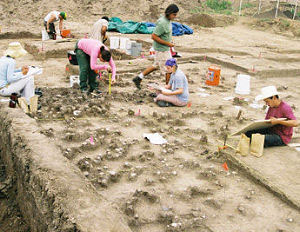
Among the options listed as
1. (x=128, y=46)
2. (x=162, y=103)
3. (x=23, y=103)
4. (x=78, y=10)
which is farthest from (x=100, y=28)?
(x=78, y=10)

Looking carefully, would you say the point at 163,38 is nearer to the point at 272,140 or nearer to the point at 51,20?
the point at 272,140

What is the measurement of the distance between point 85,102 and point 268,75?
5.34 meters

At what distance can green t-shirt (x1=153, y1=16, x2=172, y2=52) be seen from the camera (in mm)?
6426

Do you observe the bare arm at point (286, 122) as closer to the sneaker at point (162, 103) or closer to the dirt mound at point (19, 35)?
the sneaker at point (162, 103)

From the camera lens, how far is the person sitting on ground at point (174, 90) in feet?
19.2

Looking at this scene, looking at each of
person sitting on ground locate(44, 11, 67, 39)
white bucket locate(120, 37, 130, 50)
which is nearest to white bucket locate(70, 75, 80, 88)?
white bucket locate(120, 37, 130, 50)

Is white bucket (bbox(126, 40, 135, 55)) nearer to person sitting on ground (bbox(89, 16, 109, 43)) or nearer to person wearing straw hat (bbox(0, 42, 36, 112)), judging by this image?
person sitting on ground (bbox(89, 16, 109, 43))

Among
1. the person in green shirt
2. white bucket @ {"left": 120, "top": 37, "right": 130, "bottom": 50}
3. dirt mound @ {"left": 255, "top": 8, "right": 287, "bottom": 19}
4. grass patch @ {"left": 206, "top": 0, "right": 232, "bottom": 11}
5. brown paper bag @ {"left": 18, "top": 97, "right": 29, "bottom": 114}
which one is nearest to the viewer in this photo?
brown paper bag @ {"left": 18, "top": 97, "right": 29, "bottom": 114}

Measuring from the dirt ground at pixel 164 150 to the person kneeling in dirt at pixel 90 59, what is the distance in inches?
13.7

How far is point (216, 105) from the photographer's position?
6.37 metres

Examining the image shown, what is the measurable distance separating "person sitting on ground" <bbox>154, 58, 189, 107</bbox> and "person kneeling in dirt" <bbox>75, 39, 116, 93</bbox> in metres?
0.96

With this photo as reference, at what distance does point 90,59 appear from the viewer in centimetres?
614

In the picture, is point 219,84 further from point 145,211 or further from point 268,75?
point 145,211

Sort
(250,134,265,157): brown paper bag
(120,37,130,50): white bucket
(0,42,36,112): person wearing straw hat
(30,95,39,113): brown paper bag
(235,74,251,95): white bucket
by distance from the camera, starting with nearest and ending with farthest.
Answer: (250,134,265,157): brown paper bag
(0,42,36,112): person wearing straw hat
(30,95,39,113): brown paper bag
(235,74,251,95): white bucket
(120,37,130,50): white bucket
